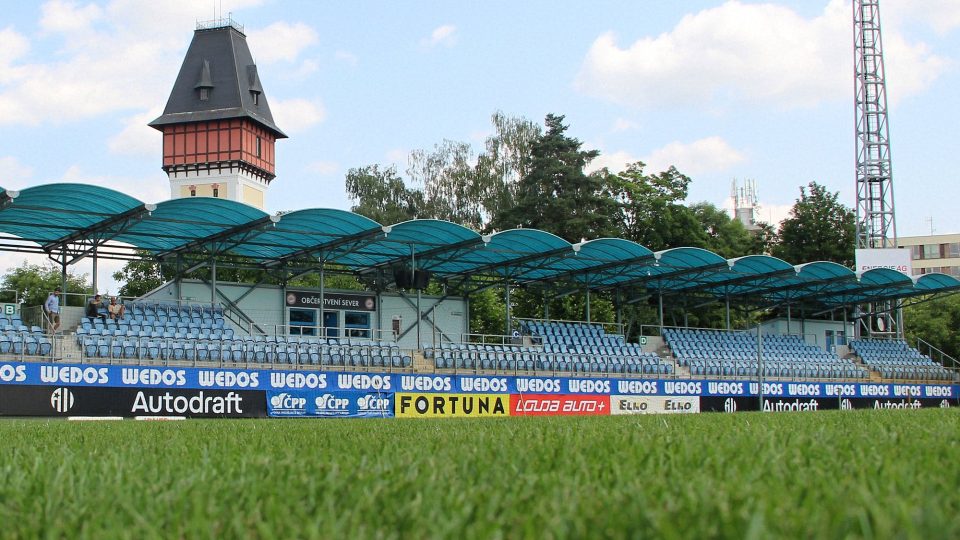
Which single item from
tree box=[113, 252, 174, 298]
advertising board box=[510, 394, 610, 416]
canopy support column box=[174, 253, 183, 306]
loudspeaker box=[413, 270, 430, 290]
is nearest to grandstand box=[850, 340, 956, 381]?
advertising board box=[510, 394, 610, 416]

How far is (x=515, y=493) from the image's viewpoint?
9.16 ft

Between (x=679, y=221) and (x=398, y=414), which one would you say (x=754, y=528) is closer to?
(x=398, y=414)

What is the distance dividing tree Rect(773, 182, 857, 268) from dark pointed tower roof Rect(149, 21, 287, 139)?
39241 mm

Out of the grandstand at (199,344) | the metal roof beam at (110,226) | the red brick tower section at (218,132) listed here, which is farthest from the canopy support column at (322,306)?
the red brick tower section at (218,132)

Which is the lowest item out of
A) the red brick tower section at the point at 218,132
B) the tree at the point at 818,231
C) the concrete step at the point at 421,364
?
the concrete step at the point at 421,364

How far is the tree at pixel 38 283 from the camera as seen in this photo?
6284cm

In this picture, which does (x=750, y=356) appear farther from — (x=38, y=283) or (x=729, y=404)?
(x=38, y=283)

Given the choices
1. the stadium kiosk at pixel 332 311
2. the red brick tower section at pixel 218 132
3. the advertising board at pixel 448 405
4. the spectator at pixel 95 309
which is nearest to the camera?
the spectator at pixel 95 309

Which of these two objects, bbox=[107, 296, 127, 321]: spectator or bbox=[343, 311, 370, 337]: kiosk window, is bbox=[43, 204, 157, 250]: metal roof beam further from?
bbox=[343, 311, 370, 337]: kiosk window

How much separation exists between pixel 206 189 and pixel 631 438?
68743 millimetres

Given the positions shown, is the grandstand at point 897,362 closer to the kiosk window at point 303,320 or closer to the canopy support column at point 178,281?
the kiosk window at point 303,320

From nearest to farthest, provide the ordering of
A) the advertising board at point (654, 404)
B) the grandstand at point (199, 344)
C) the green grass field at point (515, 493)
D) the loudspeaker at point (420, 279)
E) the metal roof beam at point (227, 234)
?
the green grass field at point (515, 493) → the grandstand at point (199, 344) → the metal roof beam at point (227, 234) → the loudspeaker at point (420, 279) → the advertising board at point (654, 404)

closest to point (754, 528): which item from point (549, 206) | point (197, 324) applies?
point (197, 324)

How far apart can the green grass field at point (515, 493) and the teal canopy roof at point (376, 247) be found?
22.0 metres
